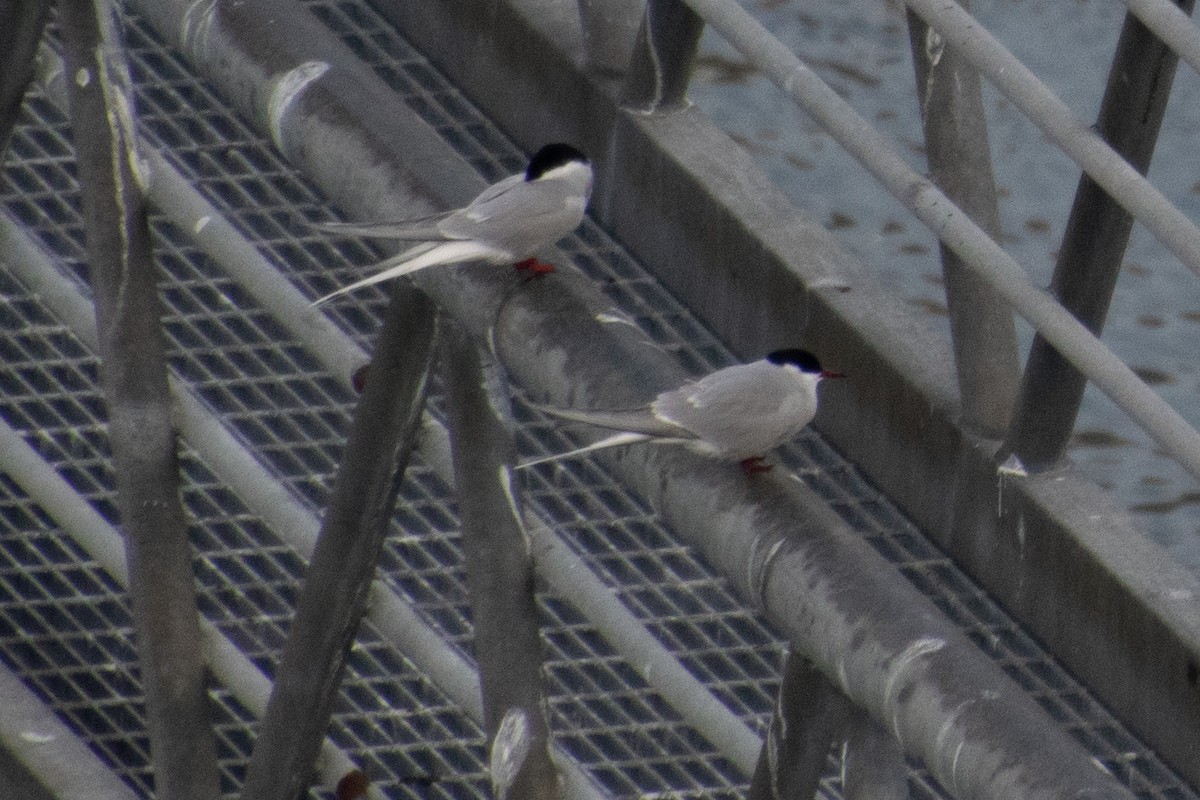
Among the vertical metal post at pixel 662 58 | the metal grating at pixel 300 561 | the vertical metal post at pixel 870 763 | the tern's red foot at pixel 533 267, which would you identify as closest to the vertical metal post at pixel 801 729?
the vertical metal post at pixel 870 763

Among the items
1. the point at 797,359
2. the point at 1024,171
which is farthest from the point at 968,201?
the point at 1024,171

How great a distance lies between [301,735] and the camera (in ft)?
9.21

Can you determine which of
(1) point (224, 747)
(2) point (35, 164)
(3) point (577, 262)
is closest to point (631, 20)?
(3) point (577, 262)

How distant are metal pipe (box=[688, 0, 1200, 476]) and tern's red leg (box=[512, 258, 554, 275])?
1.63 ft

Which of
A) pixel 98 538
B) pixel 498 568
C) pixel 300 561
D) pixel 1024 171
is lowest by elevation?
pixel 300 561

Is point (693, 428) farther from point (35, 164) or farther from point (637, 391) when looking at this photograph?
point (35, 164)

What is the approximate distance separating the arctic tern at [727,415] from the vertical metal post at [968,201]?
0.97 m

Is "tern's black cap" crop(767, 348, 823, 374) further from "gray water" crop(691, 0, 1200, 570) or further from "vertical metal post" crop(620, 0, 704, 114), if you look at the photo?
"gray water" crop(691, 0, 1200, 570)

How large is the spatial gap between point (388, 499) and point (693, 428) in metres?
0.46

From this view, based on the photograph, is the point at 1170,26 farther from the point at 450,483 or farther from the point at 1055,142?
the point at 450,483

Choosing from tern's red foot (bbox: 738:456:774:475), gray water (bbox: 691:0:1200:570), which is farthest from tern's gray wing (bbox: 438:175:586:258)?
gray water (bbox: 691:0:1200:570)

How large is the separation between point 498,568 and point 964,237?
0.72 meters

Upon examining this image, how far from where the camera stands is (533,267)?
101 inches

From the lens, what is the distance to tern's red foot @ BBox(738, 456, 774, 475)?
7.47ft
